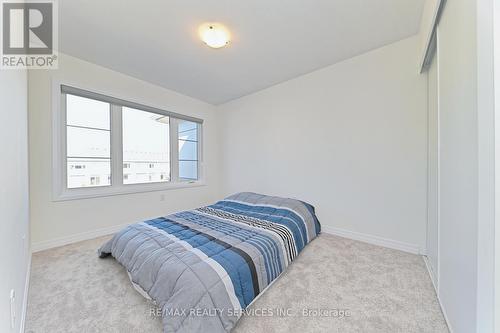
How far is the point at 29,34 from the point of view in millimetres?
2062

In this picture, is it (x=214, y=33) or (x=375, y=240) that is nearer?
(x=214, y=33)

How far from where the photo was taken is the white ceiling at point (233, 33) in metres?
1.83

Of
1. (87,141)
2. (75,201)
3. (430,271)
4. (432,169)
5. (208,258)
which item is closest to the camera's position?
(208,258)

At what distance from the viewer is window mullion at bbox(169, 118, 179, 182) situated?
3.87 meters

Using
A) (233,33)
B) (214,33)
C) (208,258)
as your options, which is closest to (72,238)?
(208,258)

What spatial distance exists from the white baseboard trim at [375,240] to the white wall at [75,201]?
2.80 metres

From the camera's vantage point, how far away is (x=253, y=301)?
147 centimetres

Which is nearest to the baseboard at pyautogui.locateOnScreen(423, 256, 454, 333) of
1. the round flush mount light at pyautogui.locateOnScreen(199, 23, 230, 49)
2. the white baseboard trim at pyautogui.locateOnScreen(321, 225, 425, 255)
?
the white baseboard trim at pyautogui.locateOnScreen(321, 225, 425, 255)

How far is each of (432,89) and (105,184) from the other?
427cm

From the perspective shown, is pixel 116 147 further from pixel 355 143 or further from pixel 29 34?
pixel 355 143

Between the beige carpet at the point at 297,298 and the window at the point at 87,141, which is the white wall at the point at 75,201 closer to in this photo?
the window at the point at 87,141

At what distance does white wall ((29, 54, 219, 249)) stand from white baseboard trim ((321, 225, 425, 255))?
280 cm

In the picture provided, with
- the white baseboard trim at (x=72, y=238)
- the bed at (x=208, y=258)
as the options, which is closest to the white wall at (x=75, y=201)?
the white baseboard trim at (x=72, y=238)

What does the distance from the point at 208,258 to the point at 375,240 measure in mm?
2181
